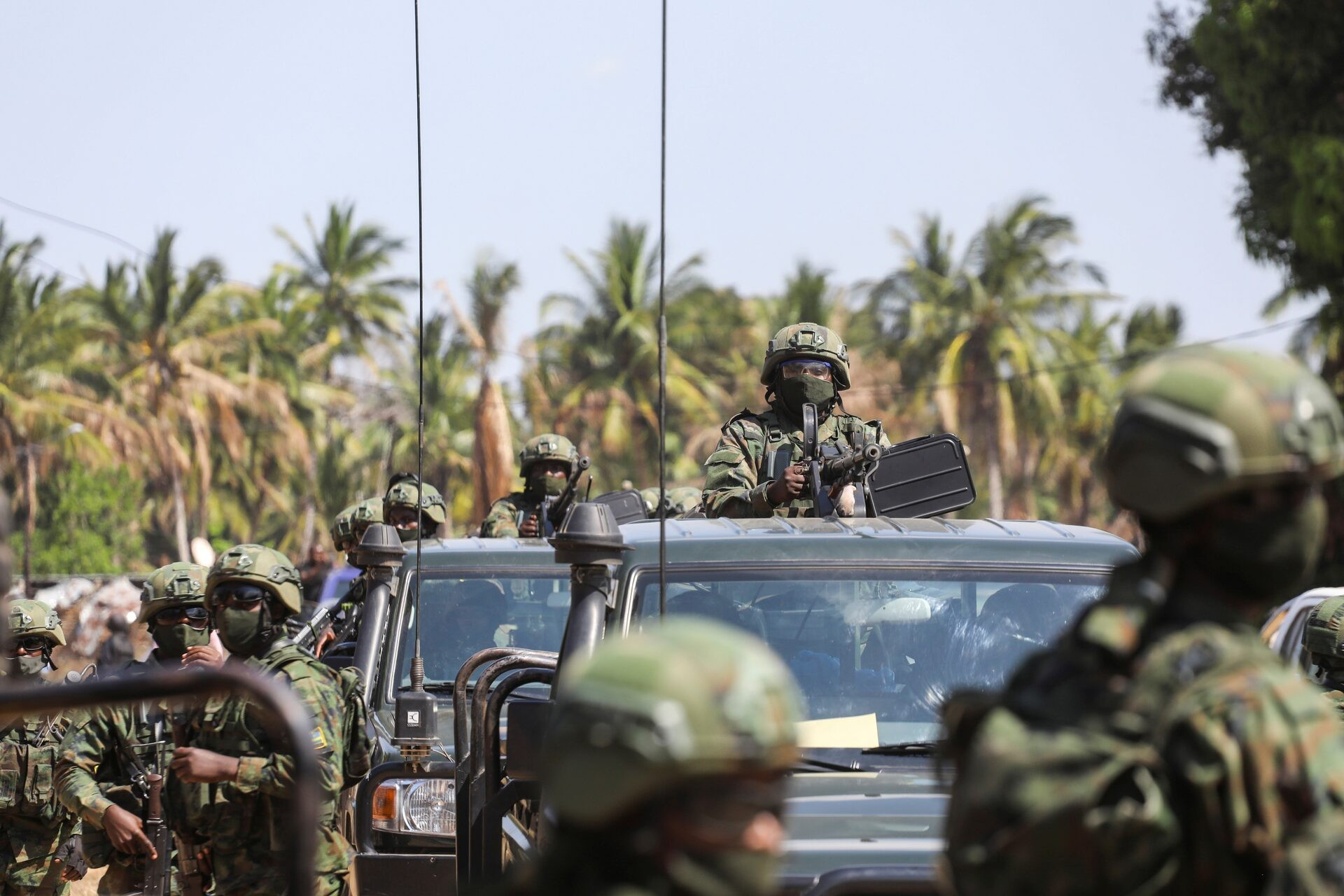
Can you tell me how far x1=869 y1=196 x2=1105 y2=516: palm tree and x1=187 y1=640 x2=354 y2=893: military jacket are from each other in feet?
135

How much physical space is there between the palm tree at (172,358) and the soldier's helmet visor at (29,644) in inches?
1567

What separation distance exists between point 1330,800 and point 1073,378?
4626cm

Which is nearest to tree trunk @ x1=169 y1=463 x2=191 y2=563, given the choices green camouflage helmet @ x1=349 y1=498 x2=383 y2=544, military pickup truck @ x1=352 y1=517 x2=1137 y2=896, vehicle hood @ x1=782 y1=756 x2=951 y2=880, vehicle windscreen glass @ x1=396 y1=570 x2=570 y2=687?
green camouflage helmet @ x1=349 y1=498 x2=383 y2=544

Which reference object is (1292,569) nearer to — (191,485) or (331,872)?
Answer: (331,872)

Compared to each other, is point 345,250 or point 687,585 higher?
point 345,250

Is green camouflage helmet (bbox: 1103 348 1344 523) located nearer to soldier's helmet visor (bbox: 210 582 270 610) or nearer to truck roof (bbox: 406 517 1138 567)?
truck roof (bbox: 406 517 1138 567)

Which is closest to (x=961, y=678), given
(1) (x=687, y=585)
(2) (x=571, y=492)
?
(1) (x=687, y=585)

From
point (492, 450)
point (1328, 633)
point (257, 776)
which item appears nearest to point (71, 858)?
point (257, 776)

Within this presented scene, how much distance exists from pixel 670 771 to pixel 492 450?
3844cm

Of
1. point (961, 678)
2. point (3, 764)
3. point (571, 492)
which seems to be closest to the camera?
point (961, 678)

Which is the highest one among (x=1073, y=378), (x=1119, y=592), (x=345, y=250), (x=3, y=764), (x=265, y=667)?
(x=345, y=250)

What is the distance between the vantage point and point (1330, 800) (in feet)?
6.56

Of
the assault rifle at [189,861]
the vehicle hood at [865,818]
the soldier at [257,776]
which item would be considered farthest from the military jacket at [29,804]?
the vehicle hood at [865,818]

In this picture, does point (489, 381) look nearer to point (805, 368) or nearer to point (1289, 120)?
point (1289, 120)
